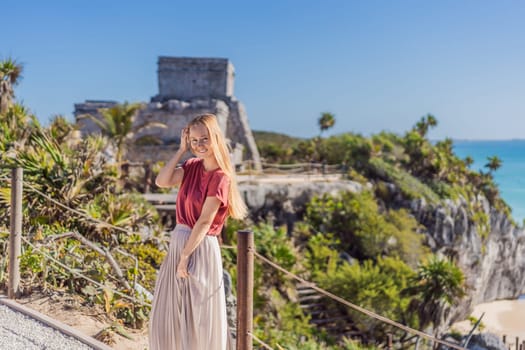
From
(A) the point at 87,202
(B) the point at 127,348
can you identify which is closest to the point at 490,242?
(A) the point at 87,202

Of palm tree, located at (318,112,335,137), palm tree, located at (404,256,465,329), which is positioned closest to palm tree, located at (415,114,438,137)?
palm tree, located at (318,112,335,137)

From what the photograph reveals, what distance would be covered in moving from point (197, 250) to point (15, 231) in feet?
8.94

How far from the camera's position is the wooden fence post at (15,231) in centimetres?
477

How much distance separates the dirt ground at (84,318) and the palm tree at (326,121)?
2975 centimetres

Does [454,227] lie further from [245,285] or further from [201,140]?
[201,140]

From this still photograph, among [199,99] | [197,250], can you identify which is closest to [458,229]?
[199,99]

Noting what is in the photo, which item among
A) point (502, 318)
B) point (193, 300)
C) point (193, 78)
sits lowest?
point (502, 318)

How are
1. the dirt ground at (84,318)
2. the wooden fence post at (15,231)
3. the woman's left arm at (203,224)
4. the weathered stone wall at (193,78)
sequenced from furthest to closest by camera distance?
the weathered stone wall at (193,78)
the wooden fence post at (15,231)
the dirt ground at (84,318)
the woman's left arm at (203,224)

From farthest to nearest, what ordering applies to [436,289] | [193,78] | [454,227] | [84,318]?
1. [193,78]
2. [454,227]
3. [436,289]
4. [84,318]

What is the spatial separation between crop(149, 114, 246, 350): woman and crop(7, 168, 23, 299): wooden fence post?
2331 mm

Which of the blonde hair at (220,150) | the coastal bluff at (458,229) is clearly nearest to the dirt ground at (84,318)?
the blonde hair at (220,150)

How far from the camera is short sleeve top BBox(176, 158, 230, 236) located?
114 inches

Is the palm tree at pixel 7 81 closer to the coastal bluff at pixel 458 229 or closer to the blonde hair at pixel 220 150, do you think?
the coastal bluff at pixel 458 229

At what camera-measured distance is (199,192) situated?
2994mm
